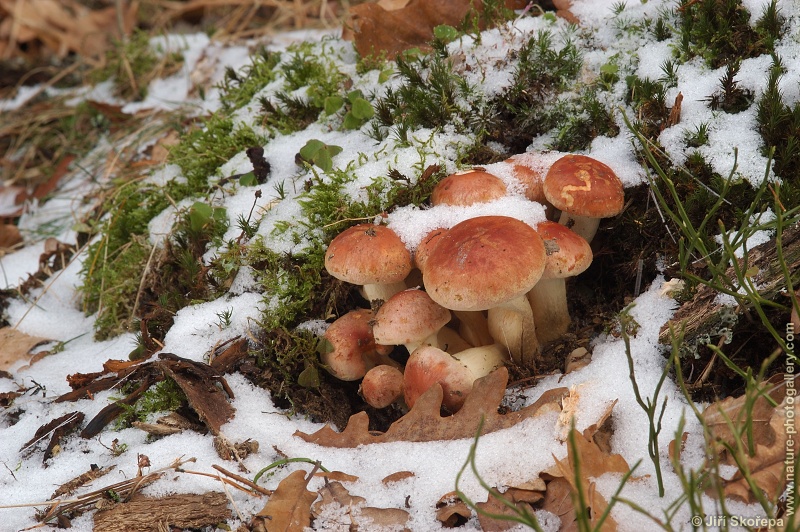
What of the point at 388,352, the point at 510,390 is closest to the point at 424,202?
the point at 388,352

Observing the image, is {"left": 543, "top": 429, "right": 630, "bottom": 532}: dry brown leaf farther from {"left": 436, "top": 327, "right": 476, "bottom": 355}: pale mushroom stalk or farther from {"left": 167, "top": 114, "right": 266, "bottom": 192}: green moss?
{"left": 167, "top": 114, "right": 266, "bottom": 192}: green moss

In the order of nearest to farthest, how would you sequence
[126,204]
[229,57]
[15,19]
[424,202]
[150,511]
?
[150,511] < [424,202] < [126,204] < [229,57] < [15,19]

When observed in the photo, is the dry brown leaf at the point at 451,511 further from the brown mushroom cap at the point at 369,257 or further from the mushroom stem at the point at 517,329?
the brown mushroom cap at the point at 369,257

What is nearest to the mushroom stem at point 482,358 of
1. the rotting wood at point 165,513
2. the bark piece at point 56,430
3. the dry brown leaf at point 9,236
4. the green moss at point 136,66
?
the rotting wood at point 165,513

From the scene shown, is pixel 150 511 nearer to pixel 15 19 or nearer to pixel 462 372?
pixel 462 372

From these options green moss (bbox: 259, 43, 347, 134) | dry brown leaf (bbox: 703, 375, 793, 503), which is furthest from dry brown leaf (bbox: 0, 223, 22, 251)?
dry brown leaf (bbox: 703, 375, 793, 503)

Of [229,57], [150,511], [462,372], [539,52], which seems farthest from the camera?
[229,57]

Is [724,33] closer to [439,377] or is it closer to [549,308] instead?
[549,308]

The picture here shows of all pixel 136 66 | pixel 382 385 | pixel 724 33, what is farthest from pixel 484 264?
pixel 136 66

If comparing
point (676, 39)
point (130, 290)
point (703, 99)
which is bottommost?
point (130, 290)
